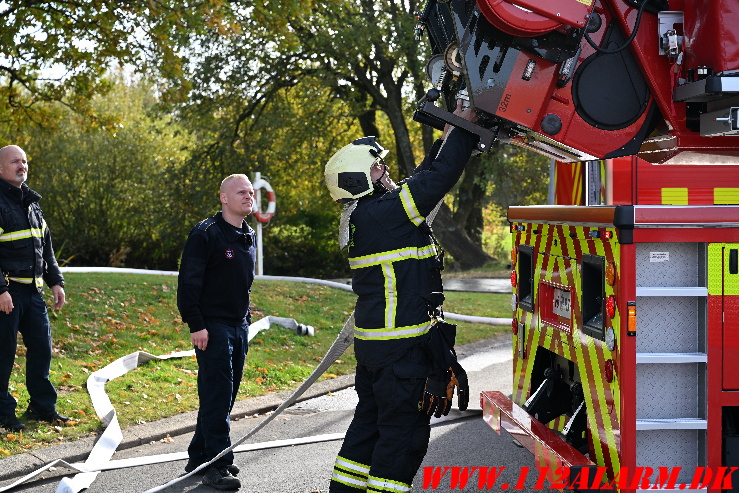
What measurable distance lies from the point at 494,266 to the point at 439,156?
20.0 m

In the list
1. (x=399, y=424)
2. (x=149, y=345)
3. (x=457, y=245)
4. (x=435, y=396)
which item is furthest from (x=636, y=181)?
(x=457, y=245)

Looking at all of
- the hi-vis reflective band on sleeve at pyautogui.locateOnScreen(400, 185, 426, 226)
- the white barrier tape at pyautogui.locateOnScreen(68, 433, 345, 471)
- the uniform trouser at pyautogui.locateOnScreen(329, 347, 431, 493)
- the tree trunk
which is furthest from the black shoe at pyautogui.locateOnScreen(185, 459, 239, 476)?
the tree trunk

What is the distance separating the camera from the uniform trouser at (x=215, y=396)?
5285mm

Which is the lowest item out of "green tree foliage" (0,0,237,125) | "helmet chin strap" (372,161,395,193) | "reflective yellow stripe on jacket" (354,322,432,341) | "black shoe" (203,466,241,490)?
"black shoe" (203,466,241,490)

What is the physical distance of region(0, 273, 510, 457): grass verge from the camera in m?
6.73

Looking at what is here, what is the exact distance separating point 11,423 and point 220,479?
1932 millimetres

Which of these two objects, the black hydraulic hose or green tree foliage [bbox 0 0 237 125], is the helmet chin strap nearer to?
the black hydraulic hose

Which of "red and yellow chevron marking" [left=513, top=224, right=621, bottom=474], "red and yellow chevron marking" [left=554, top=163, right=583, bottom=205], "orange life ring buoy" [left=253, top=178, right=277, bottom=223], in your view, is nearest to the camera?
"red and yellow chevron marking" [left=513, top=224, right=621, bottom=474]

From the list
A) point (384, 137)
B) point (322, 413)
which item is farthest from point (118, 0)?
point (384, 137)

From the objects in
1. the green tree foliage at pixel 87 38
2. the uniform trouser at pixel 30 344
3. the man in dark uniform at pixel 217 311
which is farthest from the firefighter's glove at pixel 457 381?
the green tree foliage at pixel 87 38

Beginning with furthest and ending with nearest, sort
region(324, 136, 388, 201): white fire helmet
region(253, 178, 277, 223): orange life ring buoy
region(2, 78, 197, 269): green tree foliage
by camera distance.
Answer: region(2, 78, 197, 269): green tree foliage < region(253, 178, 277, 223): orange life ring buoy < region(324, 136, 388, 201): white fire helmet

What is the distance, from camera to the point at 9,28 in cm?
1124

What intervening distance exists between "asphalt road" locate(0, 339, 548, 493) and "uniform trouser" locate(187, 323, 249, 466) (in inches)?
7.6

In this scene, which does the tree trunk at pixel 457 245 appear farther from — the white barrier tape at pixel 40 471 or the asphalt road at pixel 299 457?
the white barrier tape at pixel 40 471
